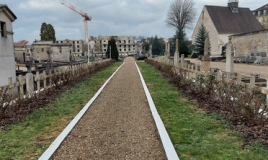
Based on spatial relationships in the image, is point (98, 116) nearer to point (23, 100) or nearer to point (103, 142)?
point (103, 142)

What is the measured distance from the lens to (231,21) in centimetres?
5356

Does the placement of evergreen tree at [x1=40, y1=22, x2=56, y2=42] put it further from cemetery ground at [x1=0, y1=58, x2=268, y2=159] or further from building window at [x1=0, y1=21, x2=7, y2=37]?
cemetery ground at [x1=0, y1=58, x2=268, y2=159]

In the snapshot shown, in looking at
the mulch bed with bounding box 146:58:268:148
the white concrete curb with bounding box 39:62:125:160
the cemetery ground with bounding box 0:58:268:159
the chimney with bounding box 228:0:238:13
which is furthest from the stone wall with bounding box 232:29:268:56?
the white concrete curb with bounding box 39:62:125:160

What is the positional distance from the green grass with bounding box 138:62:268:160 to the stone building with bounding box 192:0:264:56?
158ft

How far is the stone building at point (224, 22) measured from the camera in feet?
166

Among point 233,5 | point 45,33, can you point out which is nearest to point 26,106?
point 233,5

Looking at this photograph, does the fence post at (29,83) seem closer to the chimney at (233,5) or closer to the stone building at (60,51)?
the stone building at (60,51)

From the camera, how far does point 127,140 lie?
406 cm

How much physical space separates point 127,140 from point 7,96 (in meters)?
3.47

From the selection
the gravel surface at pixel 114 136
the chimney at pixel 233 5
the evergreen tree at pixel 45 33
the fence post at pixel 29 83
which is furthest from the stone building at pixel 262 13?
the fence post at pixel 29 83

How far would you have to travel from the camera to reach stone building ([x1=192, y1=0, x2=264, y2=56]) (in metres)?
50.7

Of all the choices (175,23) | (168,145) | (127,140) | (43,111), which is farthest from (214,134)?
(175,23)

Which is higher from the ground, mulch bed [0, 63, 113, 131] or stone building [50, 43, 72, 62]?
stone building [50, 43, 72, 62]

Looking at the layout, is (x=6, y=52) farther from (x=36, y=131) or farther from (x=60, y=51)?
(x=60, y=51)
